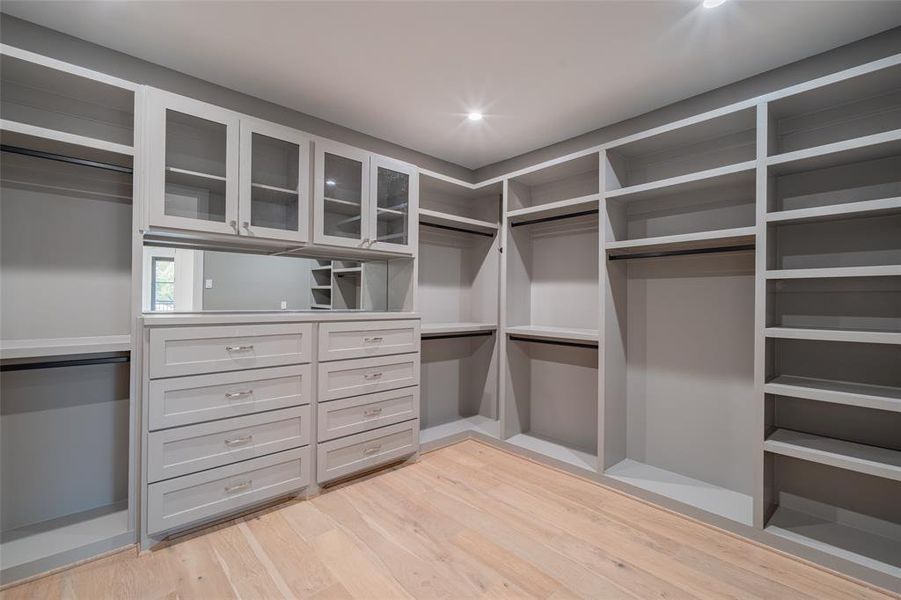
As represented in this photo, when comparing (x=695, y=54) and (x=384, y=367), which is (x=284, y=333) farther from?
(x=695, y=54)

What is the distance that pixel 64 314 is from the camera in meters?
1.96

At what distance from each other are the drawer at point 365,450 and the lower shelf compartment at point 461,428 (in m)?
0.30

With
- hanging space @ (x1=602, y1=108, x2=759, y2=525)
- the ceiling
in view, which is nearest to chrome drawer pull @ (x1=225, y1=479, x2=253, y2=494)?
hanging space @ (x1=602, y1=108, x2=759, y2=525)

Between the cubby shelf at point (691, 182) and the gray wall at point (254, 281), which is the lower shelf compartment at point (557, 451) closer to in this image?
the cubby shelf at point (691, 182)

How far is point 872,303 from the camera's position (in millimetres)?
1892

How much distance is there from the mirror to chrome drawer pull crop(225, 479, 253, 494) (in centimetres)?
99

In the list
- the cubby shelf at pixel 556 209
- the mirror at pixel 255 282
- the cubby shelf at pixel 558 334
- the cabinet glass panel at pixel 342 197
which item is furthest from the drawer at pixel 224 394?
the cubby shelf at pixel 556 209

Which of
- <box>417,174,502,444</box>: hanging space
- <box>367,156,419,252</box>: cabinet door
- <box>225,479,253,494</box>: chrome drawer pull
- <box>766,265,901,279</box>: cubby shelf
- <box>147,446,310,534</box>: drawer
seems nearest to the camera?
<box>766,265,901,279</box>: cubby shelf

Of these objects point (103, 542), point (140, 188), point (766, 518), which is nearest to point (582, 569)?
point (766, 518)

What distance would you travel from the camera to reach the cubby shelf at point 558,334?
105 inches

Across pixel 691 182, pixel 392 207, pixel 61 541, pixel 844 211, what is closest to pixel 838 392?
pixel 844 211

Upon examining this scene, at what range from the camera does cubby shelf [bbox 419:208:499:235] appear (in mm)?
3041

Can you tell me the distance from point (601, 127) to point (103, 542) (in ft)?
12.3

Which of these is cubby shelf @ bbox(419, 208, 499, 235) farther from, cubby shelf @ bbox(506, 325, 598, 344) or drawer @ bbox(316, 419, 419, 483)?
drawer @ bbox(316, 419, 419, 483)
